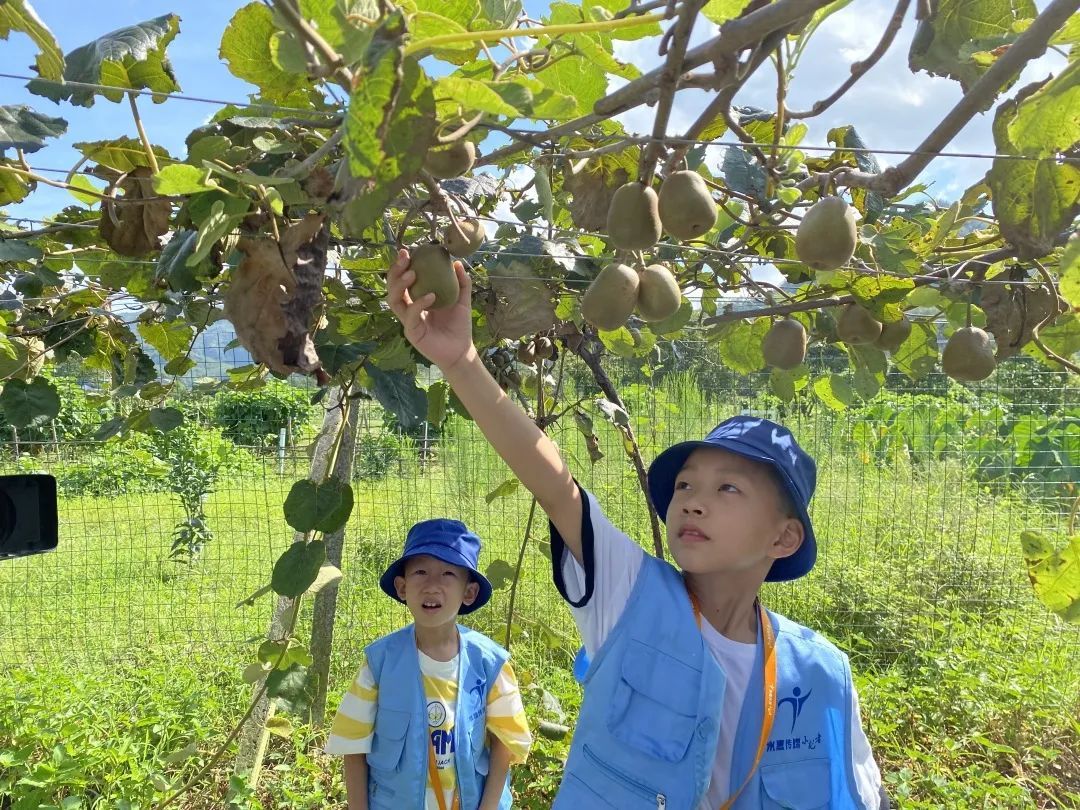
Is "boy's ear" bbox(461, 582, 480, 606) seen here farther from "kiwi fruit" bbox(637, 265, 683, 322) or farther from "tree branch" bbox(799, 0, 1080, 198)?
"tree branch" bbox(799, 0, 1080, 198)

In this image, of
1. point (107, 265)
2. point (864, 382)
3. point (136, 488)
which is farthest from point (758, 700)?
point (136, 488)

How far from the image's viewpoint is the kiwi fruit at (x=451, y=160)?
0.79m

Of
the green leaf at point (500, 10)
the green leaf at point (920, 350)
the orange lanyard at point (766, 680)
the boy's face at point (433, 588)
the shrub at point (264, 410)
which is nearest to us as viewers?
the green leaf at point (500, 10)

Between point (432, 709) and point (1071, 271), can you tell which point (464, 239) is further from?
point (432, 709)

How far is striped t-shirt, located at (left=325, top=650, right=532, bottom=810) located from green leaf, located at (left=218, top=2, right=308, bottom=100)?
1.39 metres

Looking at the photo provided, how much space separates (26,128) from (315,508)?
0.74 metres

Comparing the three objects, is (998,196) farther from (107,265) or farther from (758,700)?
(107,265)

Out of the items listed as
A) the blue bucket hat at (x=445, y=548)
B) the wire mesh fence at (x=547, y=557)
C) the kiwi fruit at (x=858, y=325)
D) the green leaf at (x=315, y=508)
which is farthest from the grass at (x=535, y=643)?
the kiwi fruit at (x=858, y=325)

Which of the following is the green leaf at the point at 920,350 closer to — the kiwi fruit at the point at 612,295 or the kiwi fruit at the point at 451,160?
the kiwi fruit at the point at 612,295

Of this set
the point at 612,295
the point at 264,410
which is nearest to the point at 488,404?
the point at 612,295

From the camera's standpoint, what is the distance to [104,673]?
12.4 ft

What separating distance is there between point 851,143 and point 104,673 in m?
3.92

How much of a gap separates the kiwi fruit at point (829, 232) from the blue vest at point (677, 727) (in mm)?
602

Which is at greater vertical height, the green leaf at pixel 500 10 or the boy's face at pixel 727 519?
the green leaf at pixel 500 10
